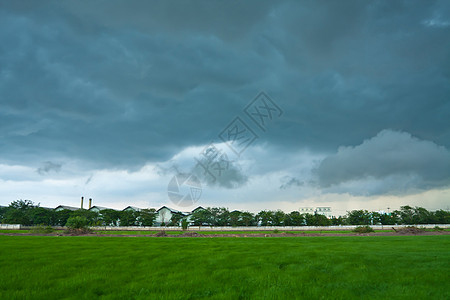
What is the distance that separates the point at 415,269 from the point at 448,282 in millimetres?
2399

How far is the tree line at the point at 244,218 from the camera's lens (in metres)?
99.2

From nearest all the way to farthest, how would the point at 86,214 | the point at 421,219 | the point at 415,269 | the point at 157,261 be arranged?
the point at 415,269
the point at 157,261
the point at 421,219
the point at 86,214

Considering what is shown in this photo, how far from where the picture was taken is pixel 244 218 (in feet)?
339

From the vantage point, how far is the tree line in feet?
326

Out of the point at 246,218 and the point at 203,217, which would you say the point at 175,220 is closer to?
the point at 203,217

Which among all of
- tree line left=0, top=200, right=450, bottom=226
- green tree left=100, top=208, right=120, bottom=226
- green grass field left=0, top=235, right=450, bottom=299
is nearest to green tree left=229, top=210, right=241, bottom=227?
tree line left=0, top=200, right=450, bottom=226

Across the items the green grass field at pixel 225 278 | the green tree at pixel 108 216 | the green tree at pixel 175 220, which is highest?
the green grass field at pixel 225 278

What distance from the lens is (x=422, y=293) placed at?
8867 millimetres

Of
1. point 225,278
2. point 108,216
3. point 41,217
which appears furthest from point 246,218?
point 225,278

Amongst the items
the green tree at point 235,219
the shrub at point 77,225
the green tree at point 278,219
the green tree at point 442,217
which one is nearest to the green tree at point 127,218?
the green tree at point 235,219

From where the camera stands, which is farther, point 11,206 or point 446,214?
point 11,206

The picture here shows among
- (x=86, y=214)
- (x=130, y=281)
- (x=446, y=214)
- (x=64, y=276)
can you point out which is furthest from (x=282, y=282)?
(x=446, y=214)

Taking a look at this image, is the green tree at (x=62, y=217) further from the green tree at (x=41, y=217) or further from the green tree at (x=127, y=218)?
the green tree at (x=127, y=218)

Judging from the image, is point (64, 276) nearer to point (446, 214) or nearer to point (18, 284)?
point (18, 284)
